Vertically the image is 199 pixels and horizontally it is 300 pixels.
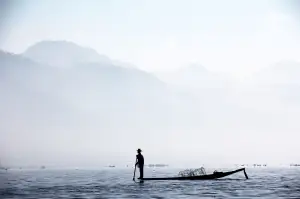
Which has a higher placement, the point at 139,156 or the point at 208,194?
the point at 139,156

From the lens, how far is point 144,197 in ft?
105

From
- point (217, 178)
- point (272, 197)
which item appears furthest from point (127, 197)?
point (217, 178)

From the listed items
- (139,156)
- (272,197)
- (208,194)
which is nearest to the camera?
(272,197)

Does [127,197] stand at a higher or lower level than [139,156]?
lower

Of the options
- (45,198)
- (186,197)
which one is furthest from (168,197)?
(45,198)

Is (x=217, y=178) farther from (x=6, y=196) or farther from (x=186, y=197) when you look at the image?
(x=6, y=196)

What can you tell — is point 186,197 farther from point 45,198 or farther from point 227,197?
point 45,198

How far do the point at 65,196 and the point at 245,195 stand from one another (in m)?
13.6

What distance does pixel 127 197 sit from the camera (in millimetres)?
32219

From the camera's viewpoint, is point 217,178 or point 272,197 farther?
point 217,178

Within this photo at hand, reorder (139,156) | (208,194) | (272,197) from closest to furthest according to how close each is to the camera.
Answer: (272,197) → (208,194) → (139,156)

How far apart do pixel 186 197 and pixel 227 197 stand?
2959 mm

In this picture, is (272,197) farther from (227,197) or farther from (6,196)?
(6,196)

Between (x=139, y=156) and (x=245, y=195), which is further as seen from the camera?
(x=139, y=156)
